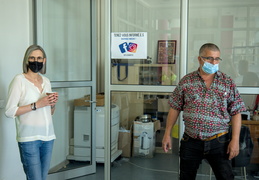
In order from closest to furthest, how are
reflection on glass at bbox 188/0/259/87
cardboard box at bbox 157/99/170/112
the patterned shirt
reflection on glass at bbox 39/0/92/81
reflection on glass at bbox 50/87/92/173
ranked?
the patterned shirt, reflection on glass at bbox 188/0/259/87, cardboard box at bbox 157/99/170/112, reflection on glass at bbox 39/0/92/81, reflection on glass at bbox 50/87/92/173

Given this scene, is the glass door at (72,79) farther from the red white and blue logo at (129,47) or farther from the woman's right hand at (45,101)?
the woman's right hand at (45,101)

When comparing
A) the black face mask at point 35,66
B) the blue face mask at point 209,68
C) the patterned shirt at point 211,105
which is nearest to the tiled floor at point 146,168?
the patterned shirt at point 211,105

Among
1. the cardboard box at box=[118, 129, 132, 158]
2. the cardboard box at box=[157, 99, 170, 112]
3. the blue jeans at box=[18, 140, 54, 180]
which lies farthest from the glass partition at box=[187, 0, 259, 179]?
the blue jeans at box=[18, 140, 54, 180]

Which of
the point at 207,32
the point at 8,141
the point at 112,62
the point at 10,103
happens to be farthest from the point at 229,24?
the point at 8,141

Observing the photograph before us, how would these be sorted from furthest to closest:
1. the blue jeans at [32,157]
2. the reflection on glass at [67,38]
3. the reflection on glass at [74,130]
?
the reflection on glass at [74,130] < the reflection on glass at [67,38] < the blue jeans at [32,157]

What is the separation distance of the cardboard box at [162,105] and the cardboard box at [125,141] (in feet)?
1.50

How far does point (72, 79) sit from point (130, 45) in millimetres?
1118

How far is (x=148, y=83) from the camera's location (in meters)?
2.98

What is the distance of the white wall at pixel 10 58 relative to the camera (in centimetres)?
273

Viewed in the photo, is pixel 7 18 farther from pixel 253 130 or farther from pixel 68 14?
pixel 253 130

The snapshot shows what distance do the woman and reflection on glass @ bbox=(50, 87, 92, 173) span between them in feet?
4.43

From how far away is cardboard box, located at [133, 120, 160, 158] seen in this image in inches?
125

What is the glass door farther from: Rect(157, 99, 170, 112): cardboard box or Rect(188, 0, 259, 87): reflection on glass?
Rect(188, 0, 259, 87): reflection on glass

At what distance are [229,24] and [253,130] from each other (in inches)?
45.7
